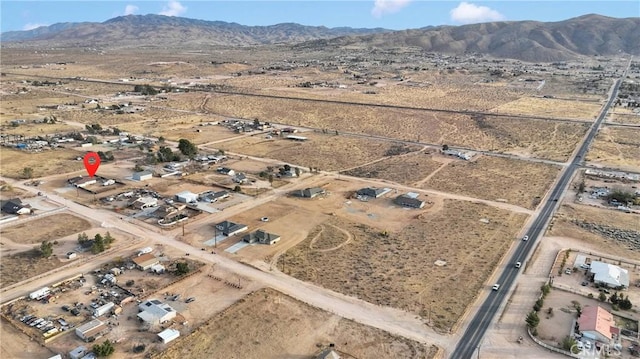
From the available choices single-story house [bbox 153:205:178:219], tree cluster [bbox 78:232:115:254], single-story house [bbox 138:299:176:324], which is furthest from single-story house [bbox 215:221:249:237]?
single-story house [bbox 138:299:176:324]

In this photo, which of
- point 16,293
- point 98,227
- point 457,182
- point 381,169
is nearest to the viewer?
point 16,293

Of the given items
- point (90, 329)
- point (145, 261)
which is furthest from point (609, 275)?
point (90, 329)

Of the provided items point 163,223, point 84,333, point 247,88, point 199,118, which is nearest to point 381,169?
point 163,223

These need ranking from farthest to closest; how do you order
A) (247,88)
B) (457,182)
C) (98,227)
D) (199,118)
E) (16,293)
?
(247,88)
(199,118)
(457,182)
(98,227)
(16,293)

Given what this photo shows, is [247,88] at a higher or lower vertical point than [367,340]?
higher

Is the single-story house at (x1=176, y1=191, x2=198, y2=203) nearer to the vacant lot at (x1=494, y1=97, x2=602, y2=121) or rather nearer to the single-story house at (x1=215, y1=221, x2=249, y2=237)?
the single-story house at (x1=215, y1=221, x2=249, y2=237)

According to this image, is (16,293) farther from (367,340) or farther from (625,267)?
(625,267)

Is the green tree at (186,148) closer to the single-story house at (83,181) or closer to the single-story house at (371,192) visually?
the single-story house at (83,181)

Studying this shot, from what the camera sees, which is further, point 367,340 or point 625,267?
point 625,267
